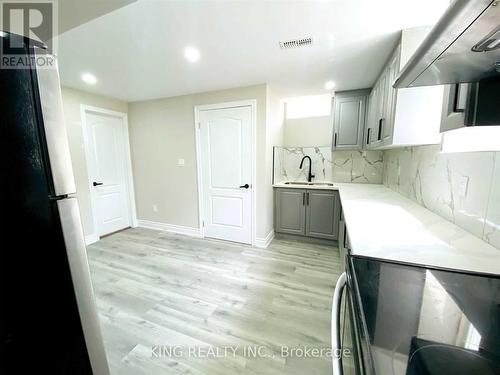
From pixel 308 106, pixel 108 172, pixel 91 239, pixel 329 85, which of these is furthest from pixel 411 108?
pixel 91 239

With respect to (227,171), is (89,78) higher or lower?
higher

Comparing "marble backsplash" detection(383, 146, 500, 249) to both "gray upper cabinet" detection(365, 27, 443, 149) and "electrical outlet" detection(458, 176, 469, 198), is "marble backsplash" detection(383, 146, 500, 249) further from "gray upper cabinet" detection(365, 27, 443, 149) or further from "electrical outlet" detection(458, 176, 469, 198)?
"gray upper cabinet" detection(365, 27, 443, 149)

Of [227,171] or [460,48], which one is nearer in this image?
[460,48]

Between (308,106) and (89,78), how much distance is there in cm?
322

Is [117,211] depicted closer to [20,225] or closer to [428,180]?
[20,225]

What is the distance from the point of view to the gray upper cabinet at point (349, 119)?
10.0 ft

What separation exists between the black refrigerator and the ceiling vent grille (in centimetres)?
174

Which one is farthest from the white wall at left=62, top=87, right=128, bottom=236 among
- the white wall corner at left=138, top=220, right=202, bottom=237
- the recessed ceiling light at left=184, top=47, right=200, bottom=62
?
the recessed ceiling light at left=184, top=47, right=200, bottom=62

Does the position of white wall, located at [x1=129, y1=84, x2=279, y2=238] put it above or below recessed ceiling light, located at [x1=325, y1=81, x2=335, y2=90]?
below

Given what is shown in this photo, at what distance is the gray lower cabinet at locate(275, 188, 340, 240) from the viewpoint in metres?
3.07

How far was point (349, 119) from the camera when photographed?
3.14 meters

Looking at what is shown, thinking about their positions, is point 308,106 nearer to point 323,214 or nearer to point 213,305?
point 323,214


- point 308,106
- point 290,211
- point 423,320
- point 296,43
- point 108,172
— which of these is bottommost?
point 290,211

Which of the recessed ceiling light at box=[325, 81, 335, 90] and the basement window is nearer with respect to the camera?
the recessed ceiling light at box=[325, 81, 335, 90]
